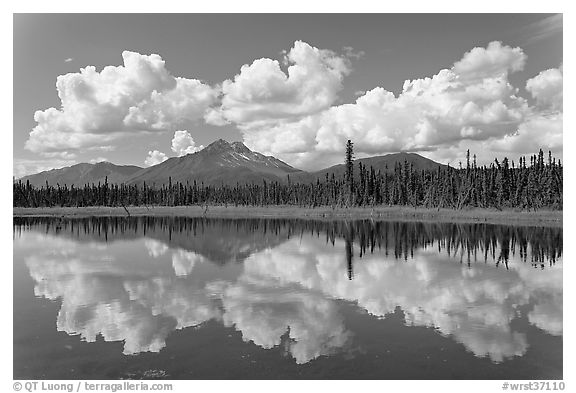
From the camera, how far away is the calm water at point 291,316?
15711mm

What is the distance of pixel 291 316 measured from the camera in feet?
70.2

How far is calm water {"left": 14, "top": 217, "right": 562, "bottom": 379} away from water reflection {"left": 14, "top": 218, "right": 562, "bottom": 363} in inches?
4.3

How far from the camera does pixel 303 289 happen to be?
27.5 metres

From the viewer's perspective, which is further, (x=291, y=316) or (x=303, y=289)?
(x=303, y=289)

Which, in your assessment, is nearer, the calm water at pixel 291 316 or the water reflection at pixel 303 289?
the calm water at pixel 291 316

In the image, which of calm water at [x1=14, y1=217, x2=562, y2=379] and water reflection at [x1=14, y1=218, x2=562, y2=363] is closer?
calm water at [x1=14, y1=217, x2=562, y2=379]

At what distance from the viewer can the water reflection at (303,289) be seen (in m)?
19.1

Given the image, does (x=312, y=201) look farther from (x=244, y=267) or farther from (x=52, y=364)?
(x=52, y=364)

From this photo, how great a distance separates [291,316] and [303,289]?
6114 millimetres

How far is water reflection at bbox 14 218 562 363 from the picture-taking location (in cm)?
1909

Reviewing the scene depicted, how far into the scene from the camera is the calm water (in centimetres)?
1571

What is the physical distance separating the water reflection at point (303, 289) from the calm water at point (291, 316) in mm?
109
